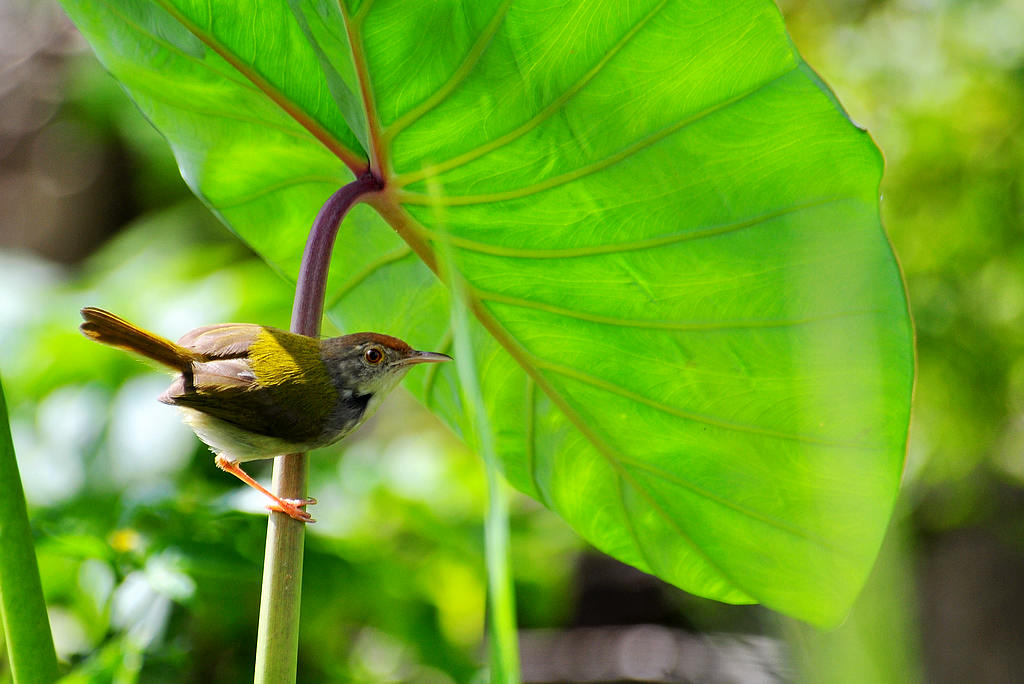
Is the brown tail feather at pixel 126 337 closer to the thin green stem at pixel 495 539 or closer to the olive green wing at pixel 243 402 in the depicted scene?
the olive green wing at pixel 243 402

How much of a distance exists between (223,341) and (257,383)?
78 mm

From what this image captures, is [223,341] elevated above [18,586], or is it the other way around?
[223,341]

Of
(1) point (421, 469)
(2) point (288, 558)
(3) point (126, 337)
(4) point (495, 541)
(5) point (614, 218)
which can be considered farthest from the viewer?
(1) point (421, 469)

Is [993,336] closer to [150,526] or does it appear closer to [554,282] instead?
[554,282]

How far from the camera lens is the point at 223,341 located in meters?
1.07

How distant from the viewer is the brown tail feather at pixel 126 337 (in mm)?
949

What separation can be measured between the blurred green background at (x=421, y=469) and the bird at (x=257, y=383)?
0.53 m

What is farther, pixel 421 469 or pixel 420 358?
pixel 421 469

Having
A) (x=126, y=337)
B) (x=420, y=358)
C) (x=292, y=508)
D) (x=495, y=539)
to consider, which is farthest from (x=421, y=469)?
(x=495, y=539)

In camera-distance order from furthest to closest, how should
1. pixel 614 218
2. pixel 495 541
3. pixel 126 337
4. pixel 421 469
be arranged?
pixel 421 469 → pixel 614 218 → pixel 126 337 → pixel 495 541

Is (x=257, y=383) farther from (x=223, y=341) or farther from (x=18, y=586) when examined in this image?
(x=18, y=586)

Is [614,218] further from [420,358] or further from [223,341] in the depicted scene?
[223,341]

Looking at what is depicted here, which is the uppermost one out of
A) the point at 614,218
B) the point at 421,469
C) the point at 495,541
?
the point at 421,469

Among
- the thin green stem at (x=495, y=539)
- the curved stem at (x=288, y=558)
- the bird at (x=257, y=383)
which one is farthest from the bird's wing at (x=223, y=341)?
the thin green stem at (x=495, y=539)
